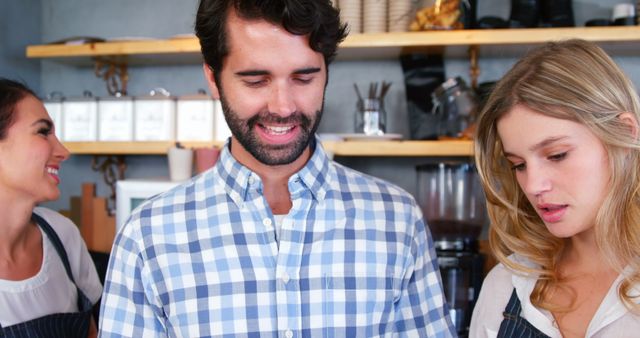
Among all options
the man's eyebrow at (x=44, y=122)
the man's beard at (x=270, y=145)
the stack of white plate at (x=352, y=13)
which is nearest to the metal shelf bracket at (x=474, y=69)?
the stack of white plate at (x=352, y=13)

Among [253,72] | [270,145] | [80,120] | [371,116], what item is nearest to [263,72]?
[253,72]

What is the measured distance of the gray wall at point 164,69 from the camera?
2.36 metres

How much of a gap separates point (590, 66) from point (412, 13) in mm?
1148

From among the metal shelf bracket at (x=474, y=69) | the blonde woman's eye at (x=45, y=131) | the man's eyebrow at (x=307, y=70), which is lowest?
the blonde woman's eye at (x=45, y=131)

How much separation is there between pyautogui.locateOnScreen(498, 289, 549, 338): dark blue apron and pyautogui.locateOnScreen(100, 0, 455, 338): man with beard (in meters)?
0.12

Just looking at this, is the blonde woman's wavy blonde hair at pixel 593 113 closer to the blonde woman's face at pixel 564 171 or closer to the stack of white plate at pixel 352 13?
the blonde woman's face at pixel 564 171

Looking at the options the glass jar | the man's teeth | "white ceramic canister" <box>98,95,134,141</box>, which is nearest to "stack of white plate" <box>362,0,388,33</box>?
the glass jar

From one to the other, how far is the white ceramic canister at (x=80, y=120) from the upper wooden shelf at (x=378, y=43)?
0.58ft

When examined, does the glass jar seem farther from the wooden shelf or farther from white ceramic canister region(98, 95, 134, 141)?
white ceramic canister region(98, 95, 134, 141)

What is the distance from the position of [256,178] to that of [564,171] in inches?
21.0

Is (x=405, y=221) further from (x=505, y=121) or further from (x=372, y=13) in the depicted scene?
(x=372, y=13)

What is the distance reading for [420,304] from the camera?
46.8 inches

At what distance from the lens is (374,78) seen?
A: 8.01ft

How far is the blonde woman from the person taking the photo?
1000 mm
